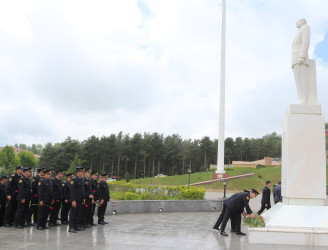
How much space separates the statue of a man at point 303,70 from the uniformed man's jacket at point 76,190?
6143 mm

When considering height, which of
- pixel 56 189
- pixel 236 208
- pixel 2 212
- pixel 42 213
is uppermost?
pixel 56 189

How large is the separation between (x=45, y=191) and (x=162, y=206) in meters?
6.05

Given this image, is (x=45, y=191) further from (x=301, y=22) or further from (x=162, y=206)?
(x=301, y=22)

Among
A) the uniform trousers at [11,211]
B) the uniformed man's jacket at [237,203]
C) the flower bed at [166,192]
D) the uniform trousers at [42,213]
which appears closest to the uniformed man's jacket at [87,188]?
the uniform trousers at [42,213]

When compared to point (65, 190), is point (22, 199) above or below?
below

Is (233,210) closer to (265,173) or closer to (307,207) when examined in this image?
(307,207)

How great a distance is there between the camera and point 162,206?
12.9 m

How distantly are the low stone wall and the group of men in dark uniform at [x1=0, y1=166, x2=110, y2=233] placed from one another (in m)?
2.85

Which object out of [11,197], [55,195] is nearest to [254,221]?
[55,195]

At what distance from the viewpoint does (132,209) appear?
12188mm

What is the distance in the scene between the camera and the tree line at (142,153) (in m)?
59.3

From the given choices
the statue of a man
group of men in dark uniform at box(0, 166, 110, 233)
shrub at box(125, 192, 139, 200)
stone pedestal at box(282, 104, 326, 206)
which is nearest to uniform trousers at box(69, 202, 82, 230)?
group of men in dark uniform at box(0, 166, 110, 233)

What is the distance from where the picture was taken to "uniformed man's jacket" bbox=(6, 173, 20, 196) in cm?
816

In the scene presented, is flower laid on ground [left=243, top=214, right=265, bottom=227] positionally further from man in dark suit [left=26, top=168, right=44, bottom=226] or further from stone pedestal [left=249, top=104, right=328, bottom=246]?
man in dark suit [left=26, top=168, right=44, bottom=226]
